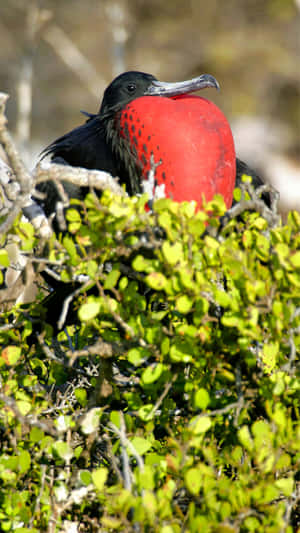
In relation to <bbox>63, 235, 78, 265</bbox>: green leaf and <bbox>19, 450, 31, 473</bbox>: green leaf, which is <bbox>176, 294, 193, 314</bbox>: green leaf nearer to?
<bbox>63, 235, 78, 265</bbox>: green leaf

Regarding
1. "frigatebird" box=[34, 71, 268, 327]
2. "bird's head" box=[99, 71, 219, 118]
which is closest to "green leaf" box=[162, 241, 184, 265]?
"frigatebird" box=[34, 71, 268, 327]

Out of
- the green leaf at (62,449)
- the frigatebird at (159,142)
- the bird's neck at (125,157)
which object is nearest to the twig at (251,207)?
the frigatebird at (159,142)

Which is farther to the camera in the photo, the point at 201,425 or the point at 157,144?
the point at 157,144

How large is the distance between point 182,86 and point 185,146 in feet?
1.19

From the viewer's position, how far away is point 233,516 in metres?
1.07

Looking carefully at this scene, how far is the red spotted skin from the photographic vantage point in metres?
1.73

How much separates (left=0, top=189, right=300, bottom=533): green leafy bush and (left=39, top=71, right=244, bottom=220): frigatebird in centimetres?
40

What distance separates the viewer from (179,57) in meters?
8.45

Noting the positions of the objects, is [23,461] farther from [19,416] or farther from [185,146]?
[185,146]

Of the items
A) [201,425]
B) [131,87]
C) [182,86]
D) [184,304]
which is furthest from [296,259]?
[131,87]

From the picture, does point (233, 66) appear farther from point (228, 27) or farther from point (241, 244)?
point (241, 244)

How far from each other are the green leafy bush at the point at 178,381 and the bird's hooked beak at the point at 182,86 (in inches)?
30.3

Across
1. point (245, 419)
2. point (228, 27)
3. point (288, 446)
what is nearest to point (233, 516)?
point (288, 446)

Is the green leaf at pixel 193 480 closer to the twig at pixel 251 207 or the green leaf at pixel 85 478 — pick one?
the green leaf at pixel 85 478
